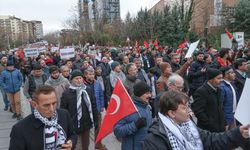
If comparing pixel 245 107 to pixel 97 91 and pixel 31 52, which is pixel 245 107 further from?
pixel 31 52

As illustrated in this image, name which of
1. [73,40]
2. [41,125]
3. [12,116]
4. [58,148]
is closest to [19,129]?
[41,125]

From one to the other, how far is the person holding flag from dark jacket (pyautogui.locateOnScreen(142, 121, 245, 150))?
1.08 meters

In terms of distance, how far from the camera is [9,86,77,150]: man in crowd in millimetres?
3043

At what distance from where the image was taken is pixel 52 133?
10.4 feet

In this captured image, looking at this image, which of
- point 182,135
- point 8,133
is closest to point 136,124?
point 182,135

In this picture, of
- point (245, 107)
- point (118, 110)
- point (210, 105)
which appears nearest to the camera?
point (245, 107)

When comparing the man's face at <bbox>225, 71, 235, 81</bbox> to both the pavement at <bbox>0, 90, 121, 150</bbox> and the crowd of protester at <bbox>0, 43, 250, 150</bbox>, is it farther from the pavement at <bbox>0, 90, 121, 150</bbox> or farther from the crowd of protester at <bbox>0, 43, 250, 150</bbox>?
the pavement at <bbox>0, 90, 121, 150</bbox>

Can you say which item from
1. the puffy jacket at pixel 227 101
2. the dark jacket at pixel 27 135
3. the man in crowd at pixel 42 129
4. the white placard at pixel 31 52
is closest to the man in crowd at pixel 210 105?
the puffy jacket at pixel 227 101

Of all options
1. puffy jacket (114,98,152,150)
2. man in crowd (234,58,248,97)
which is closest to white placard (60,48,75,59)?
man in crowd (234,58,248,97)

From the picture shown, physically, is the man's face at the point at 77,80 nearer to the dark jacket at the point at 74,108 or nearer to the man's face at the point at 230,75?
the dark jacket at the point at 74,108

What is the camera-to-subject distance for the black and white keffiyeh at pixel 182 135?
9.11 feet

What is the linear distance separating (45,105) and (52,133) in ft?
0.88

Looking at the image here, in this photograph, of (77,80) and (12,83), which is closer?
(77,80)

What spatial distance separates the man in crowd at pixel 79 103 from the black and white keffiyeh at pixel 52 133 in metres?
2.42
